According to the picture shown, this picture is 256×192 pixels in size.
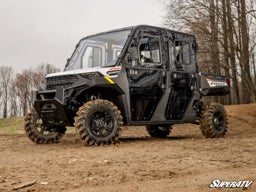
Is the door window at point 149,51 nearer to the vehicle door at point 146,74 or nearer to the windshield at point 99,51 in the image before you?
the vehicle door at point 146,74

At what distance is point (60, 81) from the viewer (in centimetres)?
949

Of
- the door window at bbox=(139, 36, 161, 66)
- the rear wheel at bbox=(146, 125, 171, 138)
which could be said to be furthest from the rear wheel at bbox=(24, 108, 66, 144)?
A: the rear wheel at bbox=(146, 125, 171, 138)

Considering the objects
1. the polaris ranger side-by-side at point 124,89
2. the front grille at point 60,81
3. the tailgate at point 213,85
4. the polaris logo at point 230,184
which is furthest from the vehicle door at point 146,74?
the polaris logo at point 230,184

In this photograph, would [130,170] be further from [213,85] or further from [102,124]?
[213,85]

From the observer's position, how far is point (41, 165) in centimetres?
614

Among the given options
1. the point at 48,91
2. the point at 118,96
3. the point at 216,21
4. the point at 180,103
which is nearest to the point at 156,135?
the point at 180,103

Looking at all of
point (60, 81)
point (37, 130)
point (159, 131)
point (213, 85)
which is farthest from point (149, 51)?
point (159, 131)

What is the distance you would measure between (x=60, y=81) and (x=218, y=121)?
481 cm

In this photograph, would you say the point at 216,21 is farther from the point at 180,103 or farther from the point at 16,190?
the point at 16,190

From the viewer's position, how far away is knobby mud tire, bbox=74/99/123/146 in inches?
345

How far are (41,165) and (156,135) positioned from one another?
290 inches

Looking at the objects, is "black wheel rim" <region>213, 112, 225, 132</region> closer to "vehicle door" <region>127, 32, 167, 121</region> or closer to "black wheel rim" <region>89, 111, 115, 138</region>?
"vehicle door" <region>127, 32, 167, 121</region>

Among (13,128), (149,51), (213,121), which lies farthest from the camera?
(13,128)

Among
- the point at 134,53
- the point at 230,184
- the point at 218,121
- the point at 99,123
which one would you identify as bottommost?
the point at 230,184
